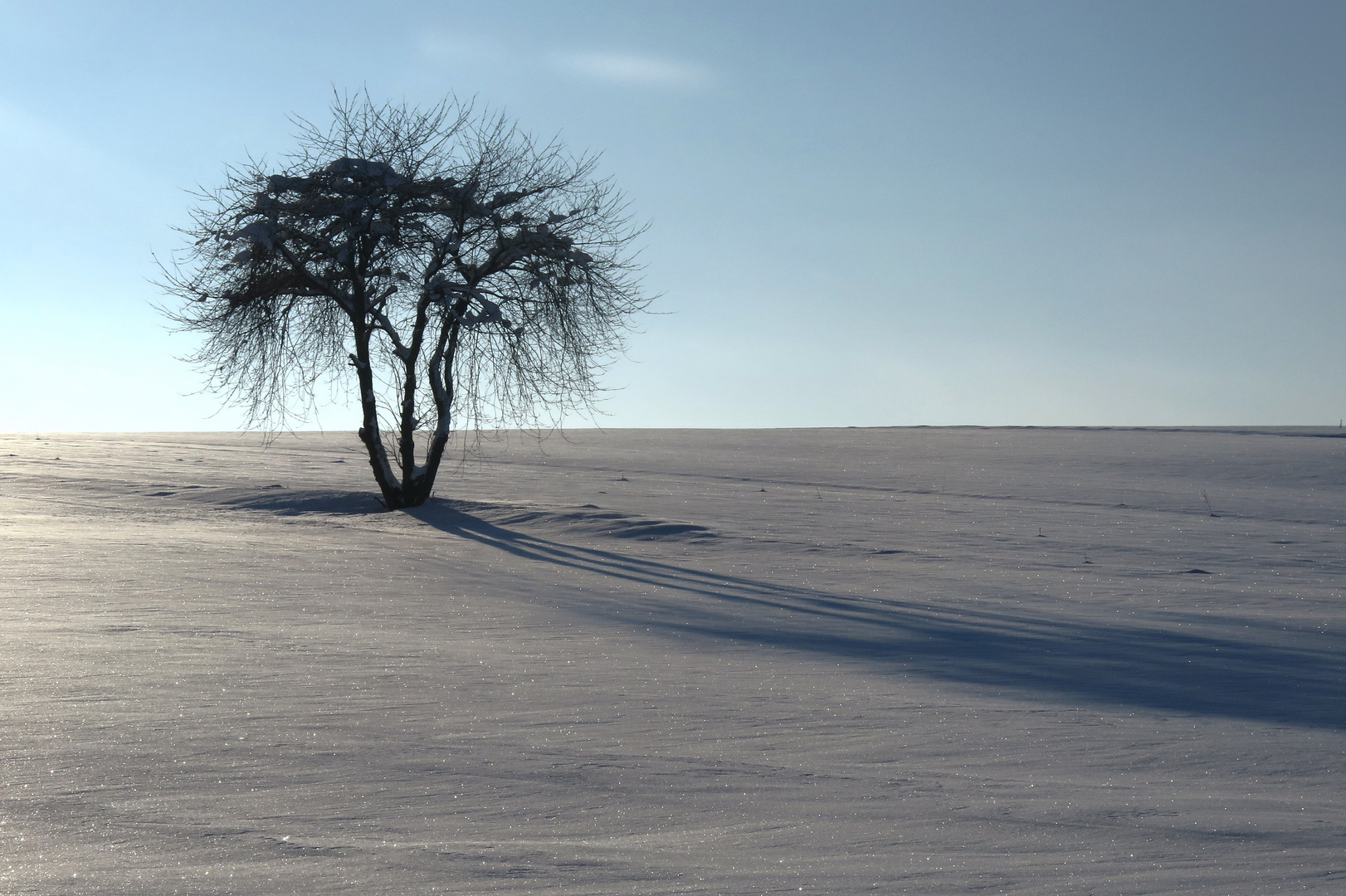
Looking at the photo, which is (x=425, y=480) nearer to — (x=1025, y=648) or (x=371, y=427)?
(x=371, y=427)

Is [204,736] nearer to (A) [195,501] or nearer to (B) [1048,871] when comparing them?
(B) [1048,871]

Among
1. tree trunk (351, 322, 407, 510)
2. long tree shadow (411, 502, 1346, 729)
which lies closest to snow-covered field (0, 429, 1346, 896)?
long tree shadow (411, 502, 1346, 729)

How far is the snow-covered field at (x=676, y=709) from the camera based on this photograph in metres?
3.86

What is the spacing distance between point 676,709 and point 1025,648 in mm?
3451

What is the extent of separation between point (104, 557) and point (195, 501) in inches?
368

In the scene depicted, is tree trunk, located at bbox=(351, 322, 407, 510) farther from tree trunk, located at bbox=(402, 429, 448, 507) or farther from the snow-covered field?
the snow-covered field

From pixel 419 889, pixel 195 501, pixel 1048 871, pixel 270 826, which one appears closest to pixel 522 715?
pixel 270 826

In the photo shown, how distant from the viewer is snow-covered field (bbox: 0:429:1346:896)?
386 centimetres

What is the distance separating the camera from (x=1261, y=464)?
28.5m

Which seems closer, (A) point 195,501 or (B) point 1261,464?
(A) point 195,501

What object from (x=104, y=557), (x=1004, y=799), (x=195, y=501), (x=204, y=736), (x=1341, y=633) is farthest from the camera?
(x=195, y=501)

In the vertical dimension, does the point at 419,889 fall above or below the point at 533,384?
below

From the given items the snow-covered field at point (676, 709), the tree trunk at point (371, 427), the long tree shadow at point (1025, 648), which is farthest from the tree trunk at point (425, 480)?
the long tree shadow at point (1025, 648)

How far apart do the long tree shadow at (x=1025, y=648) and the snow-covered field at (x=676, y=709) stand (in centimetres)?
5
